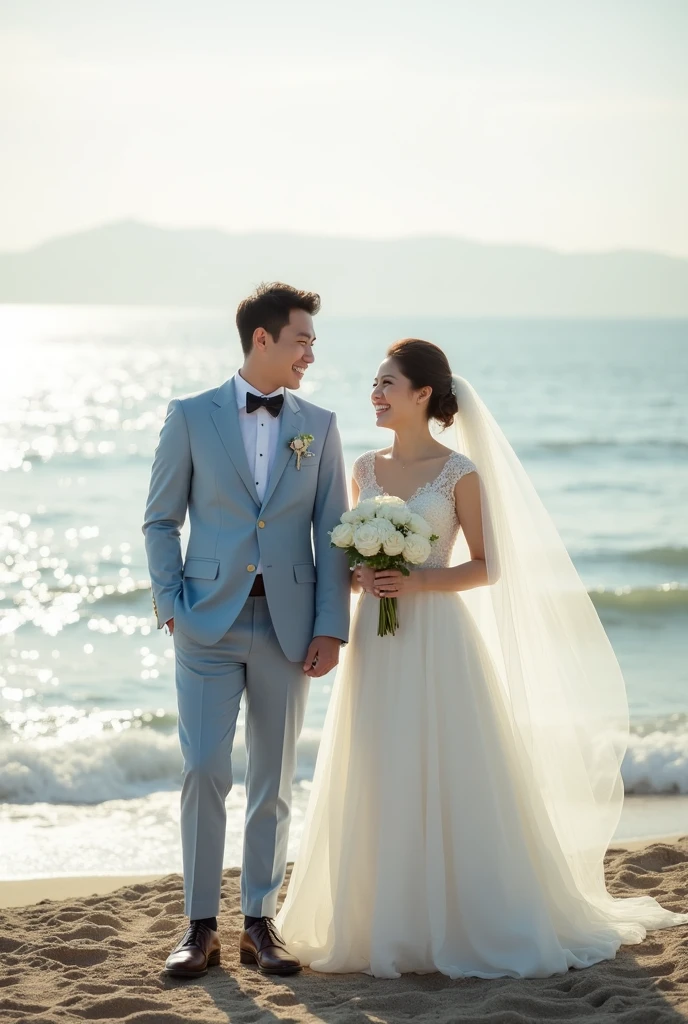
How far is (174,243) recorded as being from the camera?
165m

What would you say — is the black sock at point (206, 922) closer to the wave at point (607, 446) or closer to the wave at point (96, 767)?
the wave at point (96, 767)

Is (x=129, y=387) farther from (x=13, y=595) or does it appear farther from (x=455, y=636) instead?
(x=455, y=636)

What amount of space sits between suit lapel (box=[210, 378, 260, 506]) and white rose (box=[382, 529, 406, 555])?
494mm

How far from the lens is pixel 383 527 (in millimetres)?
4078

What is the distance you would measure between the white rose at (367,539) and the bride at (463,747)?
219 mm

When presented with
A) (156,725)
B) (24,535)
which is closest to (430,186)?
(24,535)

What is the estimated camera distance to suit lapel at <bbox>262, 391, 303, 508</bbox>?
13.8 feet

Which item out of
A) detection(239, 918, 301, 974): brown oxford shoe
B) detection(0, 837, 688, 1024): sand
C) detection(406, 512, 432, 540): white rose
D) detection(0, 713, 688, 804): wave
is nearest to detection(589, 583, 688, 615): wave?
detection(0, 713, 688, 804): wave

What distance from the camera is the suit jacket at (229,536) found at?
4.13 meters

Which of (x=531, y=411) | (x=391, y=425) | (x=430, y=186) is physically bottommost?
(x=391, y=425)

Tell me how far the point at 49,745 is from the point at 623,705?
4.73 m

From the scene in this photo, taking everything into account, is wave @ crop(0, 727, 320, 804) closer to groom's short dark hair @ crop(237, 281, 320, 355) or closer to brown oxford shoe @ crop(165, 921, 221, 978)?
brown oxford shoe @ crop(165, 921, 221, 978)

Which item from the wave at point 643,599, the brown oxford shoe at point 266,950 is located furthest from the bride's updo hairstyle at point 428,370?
the wave at point 643,599

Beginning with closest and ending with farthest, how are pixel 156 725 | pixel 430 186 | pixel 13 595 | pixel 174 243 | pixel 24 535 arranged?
pixel 156 725 → pixel 13 595 → pixel 24 535 → pixel 430 186 → pixel 174 243
